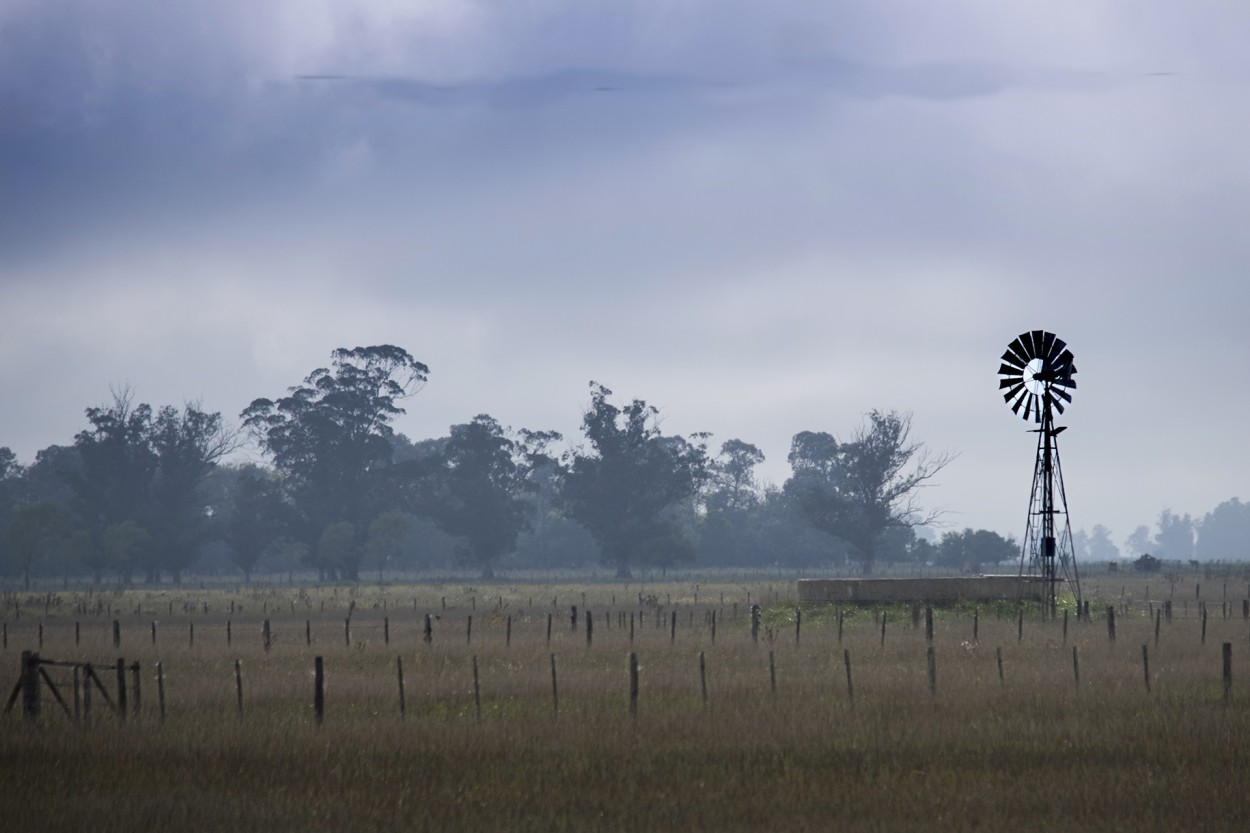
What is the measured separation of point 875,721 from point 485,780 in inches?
342

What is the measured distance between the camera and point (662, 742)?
2484cm

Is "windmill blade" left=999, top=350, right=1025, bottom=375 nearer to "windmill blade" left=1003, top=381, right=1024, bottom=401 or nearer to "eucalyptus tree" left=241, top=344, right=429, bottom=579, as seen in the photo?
"windmill blade" left=1003, top=381, right=1024, bottom=401

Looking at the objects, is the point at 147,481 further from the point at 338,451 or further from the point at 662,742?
the point at 662,742

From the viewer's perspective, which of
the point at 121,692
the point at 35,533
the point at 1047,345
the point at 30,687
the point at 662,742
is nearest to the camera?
the point at 662,742

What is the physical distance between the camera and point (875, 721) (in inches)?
1065

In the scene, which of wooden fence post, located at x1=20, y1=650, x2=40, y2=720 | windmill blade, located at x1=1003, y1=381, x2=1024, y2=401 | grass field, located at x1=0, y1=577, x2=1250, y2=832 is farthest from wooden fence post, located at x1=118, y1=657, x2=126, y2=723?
windmill blade, located at x1=1003, y1=381, x2=1024, y2=401

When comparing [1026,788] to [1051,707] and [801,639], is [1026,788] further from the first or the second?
[801,639]

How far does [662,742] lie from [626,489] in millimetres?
117419

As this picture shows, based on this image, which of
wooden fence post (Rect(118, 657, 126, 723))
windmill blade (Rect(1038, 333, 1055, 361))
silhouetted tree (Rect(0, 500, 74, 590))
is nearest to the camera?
wooden fence post (Rect(118, 657, 126, 723))

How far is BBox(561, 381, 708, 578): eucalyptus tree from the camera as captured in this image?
14000 centimetres

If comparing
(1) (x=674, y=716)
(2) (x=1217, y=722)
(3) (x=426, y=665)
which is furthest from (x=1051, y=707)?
(3) (x=426, y=665)

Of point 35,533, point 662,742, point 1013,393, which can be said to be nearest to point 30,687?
point 662,742

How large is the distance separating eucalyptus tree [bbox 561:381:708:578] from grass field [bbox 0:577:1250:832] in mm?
93962

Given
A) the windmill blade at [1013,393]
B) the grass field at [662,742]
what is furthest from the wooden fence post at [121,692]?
the windmill blade at [1013,393]
